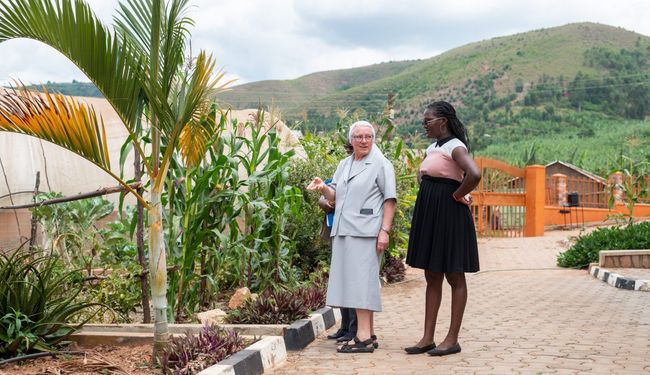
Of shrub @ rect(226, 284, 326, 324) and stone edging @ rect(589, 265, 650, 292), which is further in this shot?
stone edging @ rect(589, 265, 650, 292)

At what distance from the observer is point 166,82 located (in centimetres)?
522

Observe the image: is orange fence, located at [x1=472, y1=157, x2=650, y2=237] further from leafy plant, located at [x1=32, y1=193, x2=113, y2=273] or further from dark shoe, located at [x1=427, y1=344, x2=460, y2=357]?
dark shoe, located at [x1=427, y1=344, x2=460, y2=357]

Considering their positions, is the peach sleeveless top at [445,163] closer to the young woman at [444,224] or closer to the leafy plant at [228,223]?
the young woman at [444,224]

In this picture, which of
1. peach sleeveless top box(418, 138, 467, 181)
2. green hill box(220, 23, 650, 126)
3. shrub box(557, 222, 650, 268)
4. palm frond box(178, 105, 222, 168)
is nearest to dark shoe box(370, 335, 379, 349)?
peach sleeveless top box(418, 138, 467, 181)

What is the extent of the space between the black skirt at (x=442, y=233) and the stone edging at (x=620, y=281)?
642 cm

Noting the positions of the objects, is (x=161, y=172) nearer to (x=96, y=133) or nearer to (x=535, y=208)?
(x=96, y=133)

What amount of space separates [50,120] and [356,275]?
2.65m

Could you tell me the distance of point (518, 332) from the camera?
7543 millimetres

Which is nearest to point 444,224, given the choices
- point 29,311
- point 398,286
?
point 29,311

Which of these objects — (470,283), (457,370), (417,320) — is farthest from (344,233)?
(470,283)

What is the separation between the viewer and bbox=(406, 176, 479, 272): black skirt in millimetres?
6129

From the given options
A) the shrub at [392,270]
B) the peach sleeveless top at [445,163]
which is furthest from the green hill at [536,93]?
the peach sleeveless top at [445,163]

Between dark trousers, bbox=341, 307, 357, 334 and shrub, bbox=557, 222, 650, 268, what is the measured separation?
31.3ft

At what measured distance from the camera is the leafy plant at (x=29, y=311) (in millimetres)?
5457
